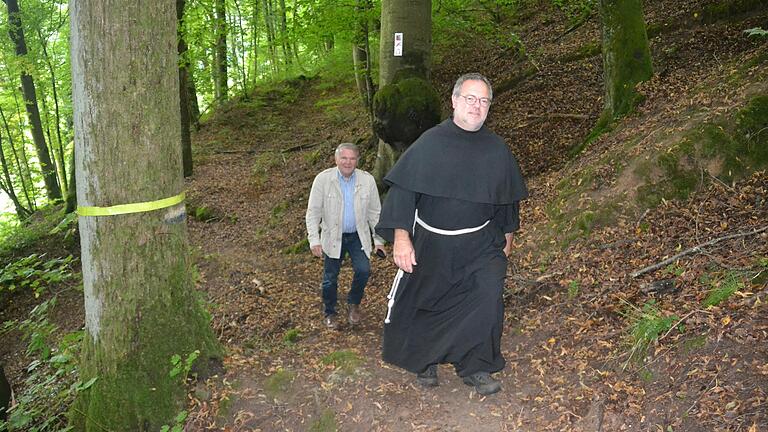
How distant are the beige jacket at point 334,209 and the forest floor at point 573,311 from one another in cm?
104

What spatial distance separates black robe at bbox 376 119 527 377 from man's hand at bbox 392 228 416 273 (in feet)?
0.22

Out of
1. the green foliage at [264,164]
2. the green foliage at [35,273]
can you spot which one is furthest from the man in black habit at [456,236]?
the green foliage at [264,164]

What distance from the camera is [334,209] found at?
5.90 meters

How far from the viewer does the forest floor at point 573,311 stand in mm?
3617

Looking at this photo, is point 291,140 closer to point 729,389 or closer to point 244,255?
point 244,255

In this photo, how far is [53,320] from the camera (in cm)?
873

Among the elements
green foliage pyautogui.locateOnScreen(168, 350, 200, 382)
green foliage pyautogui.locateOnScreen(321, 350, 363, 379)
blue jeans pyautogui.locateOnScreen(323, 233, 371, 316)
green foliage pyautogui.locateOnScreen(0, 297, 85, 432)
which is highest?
blue jeans pyautogui.locateOnScreen(323, 233, 371, 316)

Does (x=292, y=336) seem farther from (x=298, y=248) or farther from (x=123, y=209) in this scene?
(x=298, y=248)

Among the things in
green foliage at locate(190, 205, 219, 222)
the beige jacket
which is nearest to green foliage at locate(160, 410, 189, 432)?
the beige jacket

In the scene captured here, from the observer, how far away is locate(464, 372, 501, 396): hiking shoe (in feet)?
14.1

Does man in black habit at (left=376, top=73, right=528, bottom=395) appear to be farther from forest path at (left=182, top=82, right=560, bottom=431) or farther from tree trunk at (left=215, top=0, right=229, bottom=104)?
Result: tree trunk at (left=215, top=0, right=229, bottom=104)

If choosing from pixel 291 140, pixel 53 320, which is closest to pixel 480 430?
pixel 53 320

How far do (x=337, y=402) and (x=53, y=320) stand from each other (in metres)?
6.43

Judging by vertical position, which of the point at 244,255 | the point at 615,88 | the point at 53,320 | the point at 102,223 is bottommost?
the point at 53,320
